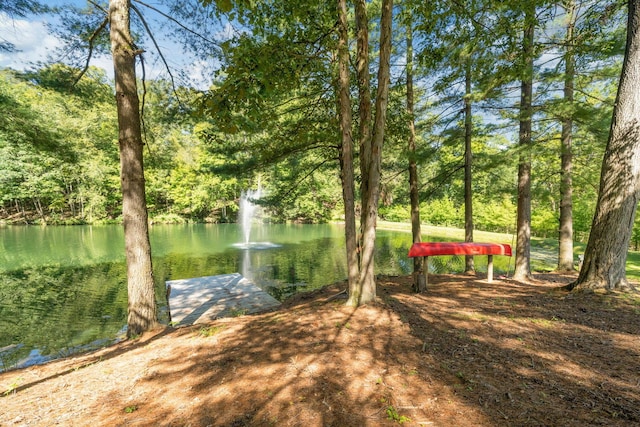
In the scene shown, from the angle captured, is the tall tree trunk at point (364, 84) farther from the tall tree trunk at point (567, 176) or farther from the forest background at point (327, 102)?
the tall tree trunk at point (567, 176)

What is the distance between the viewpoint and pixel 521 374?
2.46 metres

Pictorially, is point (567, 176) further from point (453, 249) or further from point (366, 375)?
point (366, 375)

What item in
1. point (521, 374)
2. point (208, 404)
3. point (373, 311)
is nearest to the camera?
point (208, 404)

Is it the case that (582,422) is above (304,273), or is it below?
above

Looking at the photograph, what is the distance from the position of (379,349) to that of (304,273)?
9.60 meters

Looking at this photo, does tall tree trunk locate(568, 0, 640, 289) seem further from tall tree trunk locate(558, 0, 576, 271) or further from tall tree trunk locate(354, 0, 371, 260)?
tall tree trunk locate(354, 0, 371, 260)

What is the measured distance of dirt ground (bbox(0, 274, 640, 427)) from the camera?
205cm

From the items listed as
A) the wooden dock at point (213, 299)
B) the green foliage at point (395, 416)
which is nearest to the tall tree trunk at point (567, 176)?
the green foliage at point (395, 416)

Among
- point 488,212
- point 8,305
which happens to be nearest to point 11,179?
point 8,305

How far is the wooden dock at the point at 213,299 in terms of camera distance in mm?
6797

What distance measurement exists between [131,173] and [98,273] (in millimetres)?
9720

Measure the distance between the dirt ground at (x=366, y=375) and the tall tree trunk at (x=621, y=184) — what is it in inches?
20.9

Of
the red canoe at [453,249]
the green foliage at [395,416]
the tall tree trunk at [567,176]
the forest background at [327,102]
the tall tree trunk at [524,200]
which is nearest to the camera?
the green foliage at [395,416]

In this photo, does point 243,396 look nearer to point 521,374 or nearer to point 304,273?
point 521,374
